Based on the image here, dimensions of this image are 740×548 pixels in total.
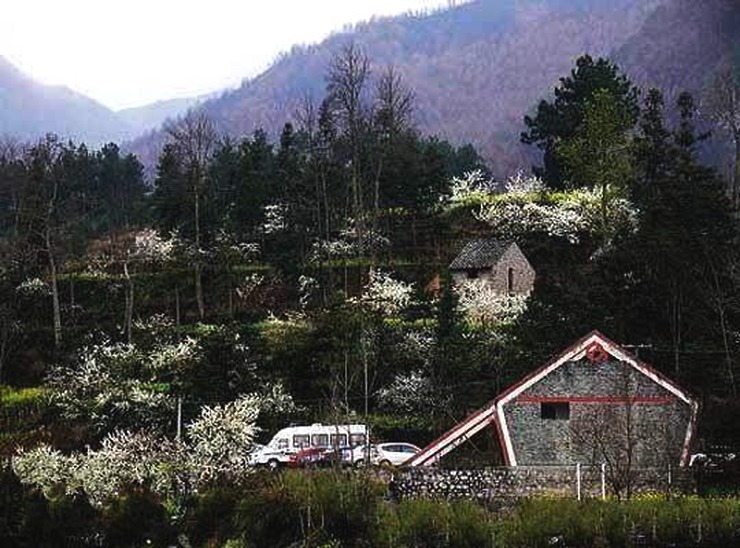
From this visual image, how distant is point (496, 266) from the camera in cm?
3881

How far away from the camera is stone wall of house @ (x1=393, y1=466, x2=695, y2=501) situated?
20.4 m

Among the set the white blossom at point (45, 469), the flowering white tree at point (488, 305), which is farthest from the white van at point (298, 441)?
the flowering white tree at point (488, 305)

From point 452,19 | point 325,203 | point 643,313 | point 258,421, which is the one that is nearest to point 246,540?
point 258,421

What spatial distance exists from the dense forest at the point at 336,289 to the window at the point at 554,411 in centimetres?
154

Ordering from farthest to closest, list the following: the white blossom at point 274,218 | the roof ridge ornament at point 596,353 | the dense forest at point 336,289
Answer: the white blossom at point 274,218, the dense forest at point 336,289, the roof ridge ornament at point 596,353

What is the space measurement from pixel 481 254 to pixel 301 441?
15.0m

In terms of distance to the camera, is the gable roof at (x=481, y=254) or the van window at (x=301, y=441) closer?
the van window at (x=301, y=441)

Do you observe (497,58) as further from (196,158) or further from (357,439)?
(357,439)

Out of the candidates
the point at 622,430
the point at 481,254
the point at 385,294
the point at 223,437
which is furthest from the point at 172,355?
the point at 622,430

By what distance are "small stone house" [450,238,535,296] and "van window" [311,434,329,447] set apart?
13.3 metres

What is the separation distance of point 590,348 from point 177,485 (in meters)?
9.97

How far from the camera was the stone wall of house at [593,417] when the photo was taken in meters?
22.2

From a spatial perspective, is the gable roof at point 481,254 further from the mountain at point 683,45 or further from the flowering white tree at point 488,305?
the mountain at point 683,45

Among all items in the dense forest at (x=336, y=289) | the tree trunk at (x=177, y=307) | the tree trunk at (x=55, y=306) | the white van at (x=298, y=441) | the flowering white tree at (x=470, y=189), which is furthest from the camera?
the flowering white tree at (x=470, y=189)
